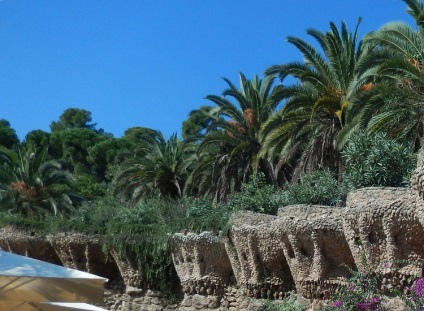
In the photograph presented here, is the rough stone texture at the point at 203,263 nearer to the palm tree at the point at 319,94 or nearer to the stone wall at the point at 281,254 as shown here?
the stone wall at the point at 281,254

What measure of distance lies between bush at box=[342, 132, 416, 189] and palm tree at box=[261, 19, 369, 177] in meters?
2.58

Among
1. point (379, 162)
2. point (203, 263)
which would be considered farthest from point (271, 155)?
point (379, 162)

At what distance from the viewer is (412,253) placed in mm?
12562

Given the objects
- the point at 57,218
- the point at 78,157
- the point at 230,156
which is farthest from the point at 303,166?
the point at 78,157

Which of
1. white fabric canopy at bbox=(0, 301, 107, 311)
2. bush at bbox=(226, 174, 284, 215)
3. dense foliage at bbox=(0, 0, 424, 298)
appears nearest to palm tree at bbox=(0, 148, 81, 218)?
dense foliage at bbox=(0, 0, 424, 298)

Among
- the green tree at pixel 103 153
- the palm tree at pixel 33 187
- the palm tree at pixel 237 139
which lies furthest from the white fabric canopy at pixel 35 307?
the green tree at pixel 103 153

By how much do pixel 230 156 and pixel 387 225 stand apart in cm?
961

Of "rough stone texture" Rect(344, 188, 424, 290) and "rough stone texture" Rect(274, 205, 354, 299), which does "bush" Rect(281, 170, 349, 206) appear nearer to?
"rough stone texture" Rect(274, 205, 354, 299)

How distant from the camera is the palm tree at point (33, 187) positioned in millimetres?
27680

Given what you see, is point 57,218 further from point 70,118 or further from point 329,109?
point 70,118

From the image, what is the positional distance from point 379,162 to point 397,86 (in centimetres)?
166

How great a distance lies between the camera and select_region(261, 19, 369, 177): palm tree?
17984 mm

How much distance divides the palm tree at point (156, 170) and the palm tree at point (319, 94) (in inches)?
301

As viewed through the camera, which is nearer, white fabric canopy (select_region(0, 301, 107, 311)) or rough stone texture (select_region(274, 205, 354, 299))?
white fabric canopy (select_region(0, 301, 107, 311))
